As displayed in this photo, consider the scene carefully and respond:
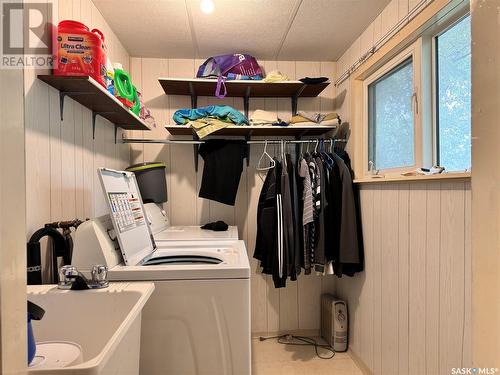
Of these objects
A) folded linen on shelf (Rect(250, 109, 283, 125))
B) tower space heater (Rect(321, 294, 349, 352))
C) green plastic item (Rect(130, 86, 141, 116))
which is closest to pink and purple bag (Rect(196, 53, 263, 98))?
folded linen on shelf (Rect(250, 109, 283, 125))

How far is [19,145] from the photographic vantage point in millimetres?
433

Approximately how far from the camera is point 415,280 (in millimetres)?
1595

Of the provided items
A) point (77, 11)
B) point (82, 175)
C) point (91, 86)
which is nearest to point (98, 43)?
point (91, 86)

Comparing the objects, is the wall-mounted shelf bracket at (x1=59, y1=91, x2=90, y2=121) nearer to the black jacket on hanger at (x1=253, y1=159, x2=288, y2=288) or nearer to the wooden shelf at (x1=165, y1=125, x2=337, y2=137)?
the wooden shelf at (x1=165, y1=125, x2=337, y2=137)

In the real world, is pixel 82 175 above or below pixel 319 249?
above

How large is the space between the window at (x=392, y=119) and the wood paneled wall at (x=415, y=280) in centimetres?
24

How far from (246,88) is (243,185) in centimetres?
83

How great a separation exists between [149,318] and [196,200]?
1424mm

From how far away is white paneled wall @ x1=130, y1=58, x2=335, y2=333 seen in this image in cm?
262

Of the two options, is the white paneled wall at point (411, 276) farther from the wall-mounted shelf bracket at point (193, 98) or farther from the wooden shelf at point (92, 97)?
the wooden shelf at point (92, 97)

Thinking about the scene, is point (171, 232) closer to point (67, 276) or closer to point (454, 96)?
point (67, 276)

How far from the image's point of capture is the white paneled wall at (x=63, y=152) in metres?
1.20

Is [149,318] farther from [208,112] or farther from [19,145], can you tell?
[208,112]

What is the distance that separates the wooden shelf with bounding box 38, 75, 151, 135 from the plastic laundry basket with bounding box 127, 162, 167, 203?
0.35 meters
